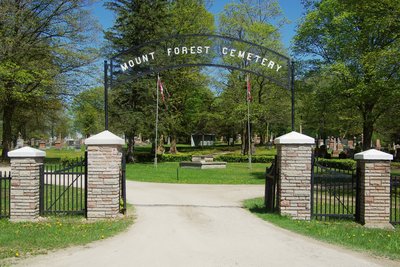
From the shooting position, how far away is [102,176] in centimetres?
967

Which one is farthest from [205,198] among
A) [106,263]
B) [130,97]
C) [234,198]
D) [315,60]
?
[130,97]

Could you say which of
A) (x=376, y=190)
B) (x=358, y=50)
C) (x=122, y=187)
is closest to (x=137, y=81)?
(x=358, y=50)

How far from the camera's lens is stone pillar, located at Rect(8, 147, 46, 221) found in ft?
31.5

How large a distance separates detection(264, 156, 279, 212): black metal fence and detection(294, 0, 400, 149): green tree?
7.00 metres

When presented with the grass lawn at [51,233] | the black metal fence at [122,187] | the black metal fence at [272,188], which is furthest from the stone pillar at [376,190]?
the black metal fence at [122,187]

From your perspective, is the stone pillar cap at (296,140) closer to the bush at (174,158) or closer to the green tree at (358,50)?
the green tree at (358,50)

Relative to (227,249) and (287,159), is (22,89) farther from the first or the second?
(227,249)

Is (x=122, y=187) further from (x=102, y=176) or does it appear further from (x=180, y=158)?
(x=180, y=158)

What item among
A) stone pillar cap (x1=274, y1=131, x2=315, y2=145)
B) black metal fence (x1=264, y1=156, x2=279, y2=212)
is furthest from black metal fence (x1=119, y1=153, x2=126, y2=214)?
stone pillar cap (x1=274, y1=131, x2=315, y2=145)

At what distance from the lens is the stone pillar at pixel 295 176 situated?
988 cm

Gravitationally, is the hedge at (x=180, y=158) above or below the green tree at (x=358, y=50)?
below

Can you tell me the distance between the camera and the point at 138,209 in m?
11.2

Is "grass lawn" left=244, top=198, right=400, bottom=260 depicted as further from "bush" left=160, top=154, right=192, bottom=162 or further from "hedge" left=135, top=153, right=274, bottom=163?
"bush" left=160, top=154, right=192, bottom=162

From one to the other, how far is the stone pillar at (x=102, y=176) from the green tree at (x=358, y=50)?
1026 centimetres
